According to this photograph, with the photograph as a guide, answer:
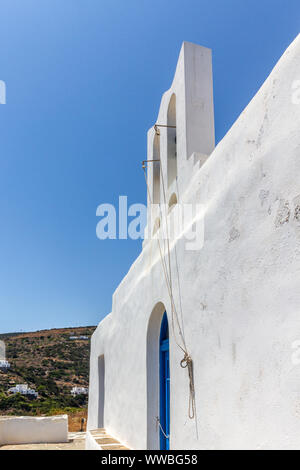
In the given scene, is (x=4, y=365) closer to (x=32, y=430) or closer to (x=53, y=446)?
(x=32, y=430)

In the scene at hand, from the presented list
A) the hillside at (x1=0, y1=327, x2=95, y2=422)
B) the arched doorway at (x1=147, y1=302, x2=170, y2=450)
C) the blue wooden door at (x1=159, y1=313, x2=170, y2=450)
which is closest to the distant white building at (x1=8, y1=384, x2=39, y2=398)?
the hillside at (x1=0, y1=327, x2=95, y2=422)

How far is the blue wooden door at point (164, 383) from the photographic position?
5484 mm

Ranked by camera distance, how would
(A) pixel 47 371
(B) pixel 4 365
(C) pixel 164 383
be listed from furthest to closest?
(B) pixel 4 365, (A) pixel 47 371, (C) pixel 164 383

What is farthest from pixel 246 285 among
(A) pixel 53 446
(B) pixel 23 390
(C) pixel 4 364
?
(C) pixel 4 364

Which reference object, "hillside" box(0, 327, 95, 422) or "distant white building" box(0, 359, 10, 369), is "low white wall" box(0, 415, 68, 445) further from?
"distant white building" box(0, 359, 10, 369)

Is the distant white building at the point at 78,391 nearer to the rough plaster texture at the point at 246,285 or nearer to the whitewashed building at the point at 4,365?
the whitewashed building at the point at 4,365

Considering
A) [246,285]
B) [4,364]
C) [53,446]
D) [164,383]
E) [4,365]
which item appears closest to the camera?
[246,285]

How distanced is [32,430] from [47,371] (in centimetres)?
1643

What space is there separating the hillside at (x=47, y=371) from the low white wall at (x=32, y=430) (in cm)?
890

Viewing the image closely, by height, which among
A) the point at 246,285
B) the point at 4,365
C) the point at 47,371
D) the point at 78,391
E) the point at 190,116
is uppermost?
the point at 190,116

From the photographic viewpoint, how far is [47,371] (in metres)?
28.9

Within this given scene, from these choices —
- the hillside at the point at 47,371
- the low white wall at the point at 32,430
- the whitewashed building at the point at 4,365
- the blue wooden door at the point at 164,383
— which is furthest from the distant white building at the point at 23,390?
the blue wooden door at the point at 164,383
